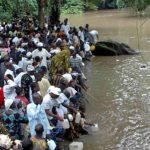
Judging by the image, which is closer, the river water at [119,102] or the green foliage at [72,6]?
the river water at [119,102]

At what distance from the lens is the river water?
33.1 ft

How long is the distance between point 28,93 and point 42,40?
271 inches

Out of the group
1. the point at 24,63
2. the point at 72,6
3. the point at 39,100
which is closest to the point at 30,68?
the point at 24,63

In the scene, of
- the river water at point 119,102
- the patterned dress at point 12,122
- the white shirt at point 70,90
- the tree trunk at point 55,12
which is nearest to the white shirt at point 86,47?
the river water at point 119,102

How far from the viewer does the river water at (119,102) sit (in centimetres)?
1008

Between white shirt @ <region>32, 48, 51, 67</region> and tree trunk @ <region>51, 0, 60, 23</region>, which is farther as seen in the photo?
tree trunk @ <region>51, 0, 60, 23</region>

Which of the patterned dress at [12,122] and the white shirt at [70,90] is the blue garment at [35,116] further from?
Result: the white shirt at [70,90]

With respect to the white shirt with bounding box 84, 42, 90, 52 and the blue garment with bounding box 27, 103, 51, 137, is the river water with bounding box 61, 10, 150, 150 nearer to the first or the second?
the white shirt with bounding box 84, 42, 90, 52

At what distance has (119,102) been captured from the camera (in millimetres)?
13000

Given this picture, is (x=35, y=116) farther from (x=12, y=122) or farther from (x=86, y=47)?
(x=86, y=47)

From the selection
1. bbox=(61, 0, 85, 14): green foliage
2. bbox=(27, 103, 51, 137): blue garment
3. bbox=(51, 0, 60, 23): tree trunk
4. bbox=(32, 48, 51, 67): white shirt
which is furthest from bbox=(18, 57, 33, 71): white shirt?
bbox=(61, 0, 85, 14): green foliage

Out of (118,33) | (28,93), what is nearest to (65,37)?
(28,93)

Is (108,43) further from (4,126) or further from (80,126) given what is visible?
(4,126)

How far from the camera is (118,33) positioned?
28.9m
